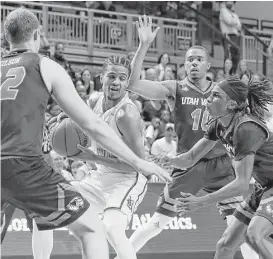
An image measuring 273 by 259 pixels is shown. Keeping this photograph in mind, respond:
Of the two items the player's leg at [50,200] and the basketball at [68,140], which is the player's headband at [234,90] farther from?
the player's leg at [50,200]

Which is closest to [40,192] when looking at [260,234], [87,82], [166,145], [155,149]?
[260,234]

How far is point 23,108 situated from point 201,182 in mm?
2836

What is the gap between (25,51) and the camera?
378cm

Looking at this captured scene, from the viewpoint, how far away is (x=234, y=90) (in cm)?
483

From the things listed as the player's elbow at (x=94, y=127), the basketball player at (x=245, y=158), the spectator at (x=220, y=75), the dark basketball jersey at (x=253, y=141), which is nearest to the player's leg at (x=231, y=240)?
the basketball player at (x=245, y=158)

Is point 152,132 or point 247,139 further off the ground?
point 247,139

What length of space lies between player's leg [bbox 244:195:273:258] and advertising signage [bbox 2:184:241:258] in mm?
3463

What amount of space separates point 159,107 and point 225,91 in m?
7.46

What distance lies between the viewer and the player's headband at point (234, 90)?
4.83 m

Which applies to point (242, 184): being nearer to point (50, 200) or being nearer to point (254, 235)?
point (254, 235)

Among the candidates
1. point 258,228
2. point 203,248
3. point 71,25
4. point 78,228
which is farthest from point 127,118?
point 71,25

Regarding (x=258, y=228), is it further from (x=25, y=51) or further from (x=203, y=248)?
(x=203, y=248)

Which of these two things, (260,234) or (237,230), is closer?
(260,234)

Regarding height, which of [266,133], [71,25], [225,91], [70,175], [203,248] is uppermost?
[71,25]
